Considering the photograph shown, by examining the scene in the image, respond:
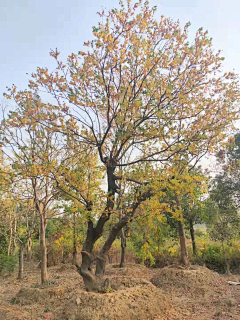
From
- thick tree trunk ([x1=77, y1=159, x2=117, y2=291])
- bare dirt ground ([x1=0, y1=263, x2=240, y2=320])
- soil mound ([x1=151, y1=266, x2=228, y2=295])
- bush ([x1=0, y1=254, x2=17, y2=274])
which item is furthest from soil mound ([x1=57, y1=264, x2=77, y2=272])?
thick tree trunk ([x1=77, y1=159, x2=117, y2=291])

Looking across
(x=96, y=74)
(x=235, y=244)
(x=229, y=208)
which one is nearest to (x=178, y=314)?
(x=96, y=74)

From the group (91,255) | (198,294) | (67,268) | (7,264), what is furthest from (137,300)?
(7,264)

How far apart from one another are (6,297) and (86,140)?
4358mm

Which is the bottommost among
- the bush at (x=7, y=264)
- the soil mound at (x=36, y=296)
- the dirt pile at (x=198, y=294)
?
the dirt pile at (x=198, y=294)

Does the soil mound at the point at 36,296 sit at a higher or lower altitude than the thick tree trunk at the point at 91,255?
lower

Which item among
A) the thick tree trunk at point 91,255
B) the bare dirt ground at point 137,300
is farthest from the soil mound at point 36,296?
the thick tree trunk at point 91,255

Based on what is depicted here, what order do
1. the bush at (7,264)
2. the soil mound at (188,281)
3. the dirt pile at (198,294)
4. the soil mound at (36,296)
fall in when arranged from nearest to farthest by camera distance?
the dirt pile at (198,294) → the soil mound at (36,296) → the soil mound at (188,281) → the bush at (7,264)

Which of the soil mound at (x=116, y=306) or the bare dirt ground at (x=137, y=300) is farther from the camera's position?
the bare dirt ground at (x=137, y=300)

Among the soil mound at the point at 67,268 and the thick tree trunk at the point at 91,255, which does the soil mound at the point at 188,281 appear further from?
the soil mound at the point at 67,268

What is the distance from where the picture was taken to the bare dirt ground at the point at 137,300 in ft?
13.0

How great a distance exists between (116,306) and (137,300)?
0.49m

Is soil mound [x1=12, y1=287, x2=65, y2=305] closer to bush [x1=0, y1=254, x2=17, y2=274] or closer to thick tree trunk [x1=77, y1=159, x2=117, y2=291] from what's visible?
thick tree trunk [x1=77, y1=159, x2=117, y2=291]

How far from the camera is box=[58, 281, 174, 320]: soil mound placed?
3781 mm

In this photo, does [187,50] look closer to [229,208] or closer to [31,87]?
[31,87]
